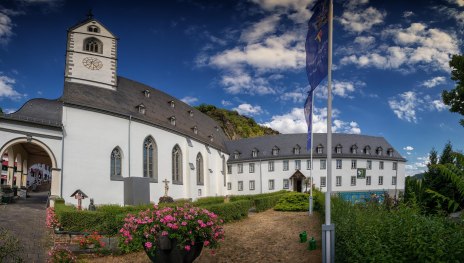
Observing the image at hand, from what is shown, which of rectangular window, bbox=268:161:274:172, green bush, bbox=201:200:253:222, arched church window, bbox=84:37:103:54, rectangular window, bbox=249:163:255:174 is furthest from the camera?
rectangular window, bbox=249:163:255:174

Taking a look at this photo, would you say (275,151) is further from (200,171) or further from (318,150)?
(200,171)

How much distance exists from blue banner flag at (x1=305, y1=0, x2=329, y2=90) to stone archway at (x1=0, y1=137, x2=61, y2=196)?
2242 centimetres

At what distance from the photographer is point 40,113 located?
1071 inches

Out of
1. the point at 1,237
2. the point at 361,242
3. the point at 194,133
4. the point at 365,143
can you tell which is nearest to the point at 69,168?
the point at 194,133

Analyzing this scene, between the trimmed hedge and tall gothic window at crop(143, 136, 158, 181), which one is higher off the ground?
tall gothic window at crop(143, 136, 158, 181)

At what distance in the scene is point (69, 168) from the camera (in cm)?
2677

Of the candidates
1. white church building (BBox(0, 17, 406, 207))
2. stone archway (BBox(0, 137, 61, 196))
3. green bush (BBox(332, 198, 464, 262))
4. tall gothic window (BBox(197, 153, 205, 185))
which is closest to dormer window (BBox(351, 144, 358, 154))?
white church building (BBox(0, 17, 406, 207))

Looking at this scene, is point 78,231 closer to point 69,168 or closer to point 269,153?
Answer: point 69,168

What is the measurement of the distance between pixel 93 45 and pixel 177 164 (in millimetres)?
14699

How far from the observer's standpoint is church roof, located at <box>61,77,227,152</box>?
2930cm

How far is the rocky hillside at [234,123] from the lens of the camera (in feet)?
292

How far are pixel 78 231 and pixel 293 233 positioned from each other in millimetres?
8980

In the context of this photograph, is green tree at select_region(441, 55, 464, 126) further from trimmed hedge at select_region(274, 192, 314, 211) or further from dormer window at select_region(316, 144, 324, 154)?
dormer window at select_region(316, 144, 324, 154)

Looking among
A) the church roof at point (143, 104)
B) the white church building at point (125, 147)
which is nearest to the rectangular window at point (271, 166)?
the white church building at point (125, 147)
